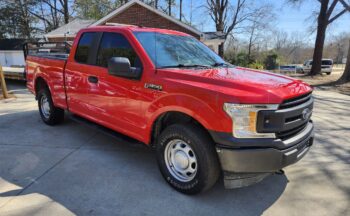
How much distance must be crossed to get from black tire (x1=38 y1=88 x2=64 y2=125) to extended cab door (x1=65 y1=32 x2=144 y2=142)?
4.23 ft

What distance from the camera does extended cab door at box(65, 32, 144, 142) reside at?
3920 millimetres

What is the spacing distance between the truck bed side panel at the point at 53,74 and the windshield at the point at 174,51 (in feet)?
6.72

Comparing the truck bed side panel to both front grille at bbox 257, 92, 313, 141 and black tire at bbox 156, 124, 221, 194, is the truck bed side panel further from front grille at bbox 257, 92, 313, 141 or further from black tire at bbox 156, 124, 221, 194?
front grille at bbox 257, 92, 313, 141

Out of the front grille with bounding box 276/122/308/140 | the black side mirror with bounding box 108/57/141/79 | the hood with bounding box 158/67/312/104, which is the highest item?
the black side mirror with bounding box 108/57/141/79

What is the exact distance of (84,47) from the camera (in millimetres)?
4992

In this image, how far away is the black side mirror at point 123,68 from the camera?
143 inches

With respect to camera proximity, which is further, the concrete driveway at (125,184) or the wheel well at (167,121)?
the wheel well at (167,121)

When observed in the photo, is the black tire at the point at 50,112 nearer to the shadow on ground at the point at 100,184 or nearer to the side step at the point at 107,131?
the side step at the point at 107,131

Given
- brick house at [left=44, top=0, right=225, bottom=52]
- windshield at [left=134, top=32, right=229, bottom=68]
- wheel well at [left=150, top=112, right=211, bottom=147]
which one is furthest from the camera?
brick house at [left=44, top=0, right=225, bottom=52]

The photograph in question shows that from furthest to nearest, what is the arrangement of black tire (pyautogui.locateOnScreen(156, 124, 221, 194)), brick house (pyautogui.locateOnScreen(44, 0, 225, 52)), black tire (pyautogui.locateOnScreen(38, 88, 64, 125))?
brick house (pyautogui.locateOnScreen(44, 0, 225, 52)), black tire (pyautogui.locateOnScreen(38, 88, 64, 125)), black tire (pyautogui.locateOnScreen(156, 124, 221, 194))

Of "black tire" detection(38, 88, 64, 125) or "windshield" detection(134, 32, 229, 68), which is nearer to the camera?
"windshield" detection(134, 32, 229, 68)

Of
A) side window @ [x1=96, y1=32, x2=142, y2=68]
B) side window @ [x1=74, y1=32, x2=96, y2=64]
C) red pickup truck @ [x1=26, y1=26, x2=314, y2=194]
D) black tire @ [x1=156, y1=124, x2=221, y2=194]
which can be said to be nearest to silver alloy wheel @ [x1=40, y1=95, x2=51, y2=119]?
red pickup truck @ [x1=26, y1=26, x2=314, y2=194]

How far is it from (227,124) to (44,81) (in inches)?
184

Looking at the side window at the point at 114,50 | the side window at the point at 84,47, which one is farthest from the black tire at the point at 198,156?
the side window at the point at 84,47
